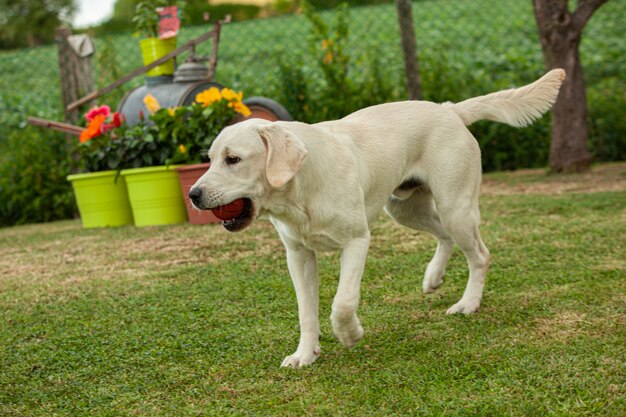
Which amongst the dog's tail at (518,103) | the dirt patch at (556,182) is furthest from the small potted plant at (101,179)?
the dog's tail at (518,103)

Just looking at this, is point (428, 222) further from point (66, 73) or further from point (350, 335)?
point (66, 73)

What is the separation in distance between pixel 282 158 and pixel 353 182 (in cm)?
38

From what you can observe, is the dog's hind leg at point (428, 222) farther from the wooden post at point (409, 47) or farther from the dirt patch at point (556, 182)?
the wooden post at point (409, 47)

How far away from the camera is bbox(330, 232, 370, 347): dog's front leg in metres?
2.93

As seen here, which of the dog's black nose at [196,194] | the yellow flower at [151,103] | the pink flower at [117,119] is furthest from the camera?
the pink flower at [117,119]

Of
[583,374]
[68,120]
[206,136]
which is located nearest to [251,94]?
[68,120]

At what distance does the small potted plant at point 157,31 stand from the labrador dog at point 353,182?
13.8ft

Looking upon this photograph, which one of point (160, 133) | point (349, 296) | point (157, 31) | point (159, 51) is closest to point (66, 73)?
point (157, 31)

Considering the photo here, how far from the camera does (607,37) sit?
1530 centimetres

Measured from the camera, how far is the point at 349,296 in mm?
2943

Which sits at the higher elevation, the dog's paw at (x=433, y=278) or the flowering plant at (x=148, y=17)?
the flowering plant at (x=148, y=17)

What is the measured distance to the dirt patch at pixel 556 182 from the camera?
7223 mm

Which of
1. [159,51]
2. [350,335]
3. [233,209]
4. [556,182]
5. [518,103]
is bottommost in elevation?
[556,182]

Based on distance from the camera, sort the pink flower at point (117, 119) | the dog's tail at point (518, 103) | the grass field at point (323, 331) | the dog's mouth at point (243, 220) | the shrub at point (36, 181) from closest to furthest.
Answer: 1. the grass field at point (323, 331)
2. the dog's mouth at point (243, 220)
3. the dog's tail at point (518, 103)
4. the pink flower at point (117, 119)
5. the shrub at point (36, 181)
